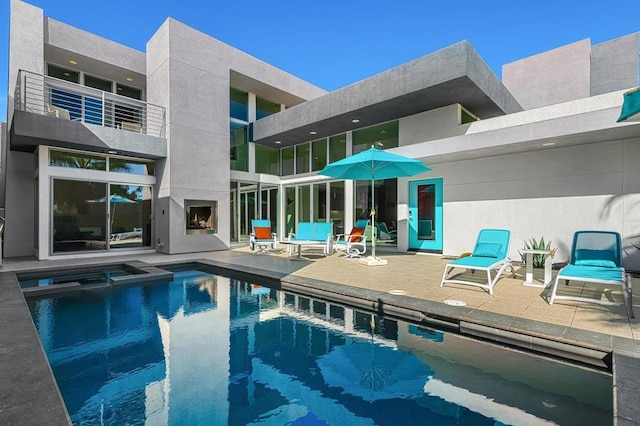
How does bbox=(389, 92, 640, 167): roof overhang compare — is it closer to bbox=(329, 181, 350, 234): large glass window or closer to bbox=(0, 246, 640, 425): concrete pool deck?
bbox=(0, 246, 640, 425): concrete pool deck

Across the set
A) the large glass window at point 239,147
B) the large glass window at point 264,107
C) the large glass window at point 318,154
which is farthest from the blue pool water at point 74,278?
the large glass window at point 264,107

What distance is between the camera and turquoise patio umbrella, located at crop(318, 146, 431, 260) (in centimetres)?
776

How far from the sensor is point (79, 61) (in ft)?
36.9

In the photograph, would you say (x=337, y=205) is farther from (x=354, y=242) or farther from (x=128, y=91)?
(x=128, y=91)

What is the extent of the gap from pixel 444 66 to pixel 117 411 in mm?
8463

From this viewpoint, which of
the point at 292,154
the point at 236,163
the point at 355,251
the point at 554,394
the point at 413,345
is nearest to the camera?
the point at 554,394

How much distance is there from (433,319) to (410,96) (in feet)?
21.0

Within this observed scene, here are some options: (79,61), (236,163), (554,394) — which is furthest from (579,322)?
(79,61)

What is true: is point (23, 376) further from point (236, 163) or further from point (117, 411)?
point (236, 163)

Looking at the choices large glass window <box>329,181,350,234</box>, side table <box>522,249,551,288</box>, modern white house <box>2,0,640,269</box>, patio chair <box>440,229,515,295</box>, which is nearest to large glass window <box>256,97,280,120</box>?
modern white house <box>2,0,640,269</box>

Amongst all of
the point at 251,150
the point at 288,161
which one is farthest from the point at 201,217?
the point at 288,161

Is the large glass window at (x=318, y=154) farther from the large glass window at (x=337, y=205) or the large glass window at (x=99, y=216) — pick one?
the large glass window at (x=99, y=216)

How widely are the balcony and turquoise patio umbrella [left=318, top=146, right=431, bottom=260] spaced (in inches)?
245

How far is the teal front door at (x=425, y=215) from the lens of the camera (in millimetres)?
10297
